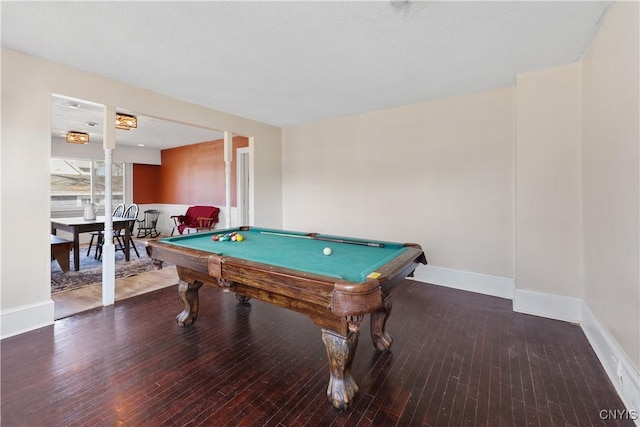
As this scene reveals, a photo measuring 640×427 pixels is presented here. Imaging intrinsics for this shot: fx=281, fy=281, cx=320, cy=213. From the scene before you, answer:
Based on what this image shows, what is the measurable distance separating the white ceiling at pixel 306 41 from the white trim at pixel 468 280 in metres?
2.36

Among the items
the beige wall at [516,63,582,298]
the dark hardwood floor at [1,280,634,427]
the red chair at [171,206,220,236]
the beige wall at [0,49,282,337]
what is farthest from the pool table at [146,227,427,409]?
the red chair at [171,206,220,236]

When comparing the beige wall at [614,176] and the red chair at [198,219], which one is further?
the red chair at [198,219]

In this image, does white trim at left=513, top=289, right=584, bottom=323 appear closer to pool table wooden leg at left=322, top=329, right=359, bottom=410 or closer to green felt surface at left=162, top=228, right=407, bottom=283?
green felt surface at left=162, top=228, right=407, bottom=283

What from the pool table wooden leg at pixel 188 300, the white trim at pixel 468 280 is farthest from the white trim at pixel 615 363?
the pool table wooden leg at pixel 188 300

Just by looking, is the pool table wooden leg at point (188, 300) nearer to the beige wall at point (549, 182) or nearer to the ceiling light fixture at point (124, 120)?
the ceiling light fixture at point (124, 120)

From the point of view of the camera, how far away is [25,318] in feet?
8.60

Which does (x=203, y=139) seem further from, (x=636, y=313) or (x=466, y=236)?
(x=636, y=313)

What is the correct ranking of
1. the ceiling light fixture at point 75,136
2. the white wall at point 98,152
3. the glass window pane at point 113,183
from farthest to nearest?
the glass window pane at point 113,183, the white wall at point 98,152, the ceiling light fixture at point 75,136

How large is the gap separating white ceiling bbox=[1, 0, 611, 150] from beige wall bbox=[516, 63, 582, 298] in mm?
281

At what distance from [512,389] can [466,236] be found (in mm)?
2186

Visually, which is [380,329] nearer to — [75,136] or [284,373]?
[284,373]

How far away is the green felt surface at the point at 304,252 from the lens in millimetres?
1851

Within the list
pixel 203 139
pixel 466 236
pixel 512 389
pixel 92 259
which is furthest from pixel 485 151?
pixel 92 259

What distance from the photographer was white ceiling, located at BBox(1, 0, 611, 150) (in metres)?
1.99
